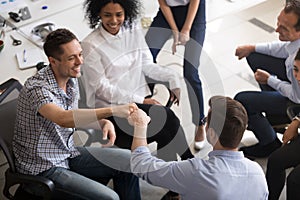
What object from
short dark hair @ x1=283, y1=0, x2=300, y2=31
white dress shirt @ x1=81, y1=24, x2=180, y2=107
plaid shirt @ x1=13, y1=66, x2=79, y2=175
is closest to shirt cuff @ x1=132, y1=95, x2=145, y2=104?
white dress shirt @ x1=81, y1=24, x2=180, y2=107

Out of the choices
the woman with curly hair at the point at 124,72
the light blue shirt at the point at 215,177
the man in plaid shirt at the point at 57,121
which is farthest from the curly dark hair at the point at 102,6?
the light blue shirt at the point at 215,177

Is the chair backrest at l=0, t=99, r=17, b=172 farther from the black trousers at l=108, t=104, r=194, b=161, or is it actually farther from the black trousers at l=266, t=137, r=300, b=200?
the black trousers at l=266, t=137, r=300, b=200

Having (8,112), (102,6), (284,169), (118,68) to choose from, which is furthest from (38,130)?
(284,169)

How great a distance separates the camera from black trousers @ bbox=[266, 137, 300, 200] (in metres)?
2.31

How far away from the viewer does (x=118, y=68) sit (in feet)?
8.31

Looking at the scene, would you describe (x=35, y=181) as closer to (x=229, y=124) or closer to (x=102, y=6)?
(x=229, y=124)

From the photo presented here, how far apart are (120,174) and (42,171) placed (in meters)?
0.39

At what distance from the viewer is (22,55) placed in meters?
2.69

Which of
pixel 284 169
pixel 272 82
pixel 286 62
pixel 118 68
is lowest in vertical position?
pixel 284 169

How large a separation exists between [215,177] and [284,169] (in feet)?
2.51

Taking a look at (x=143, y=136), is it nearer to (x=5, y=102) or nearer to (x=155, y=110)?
(x=155, y=110)

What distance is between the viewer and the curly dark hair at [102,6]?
98.7 inches

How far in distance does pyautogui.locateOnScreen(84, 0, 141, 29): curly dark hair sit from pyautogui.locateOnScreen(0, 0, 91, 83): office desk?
23 cm

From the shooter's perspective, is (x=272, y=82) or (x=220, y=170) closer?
(x=220, y=170)
